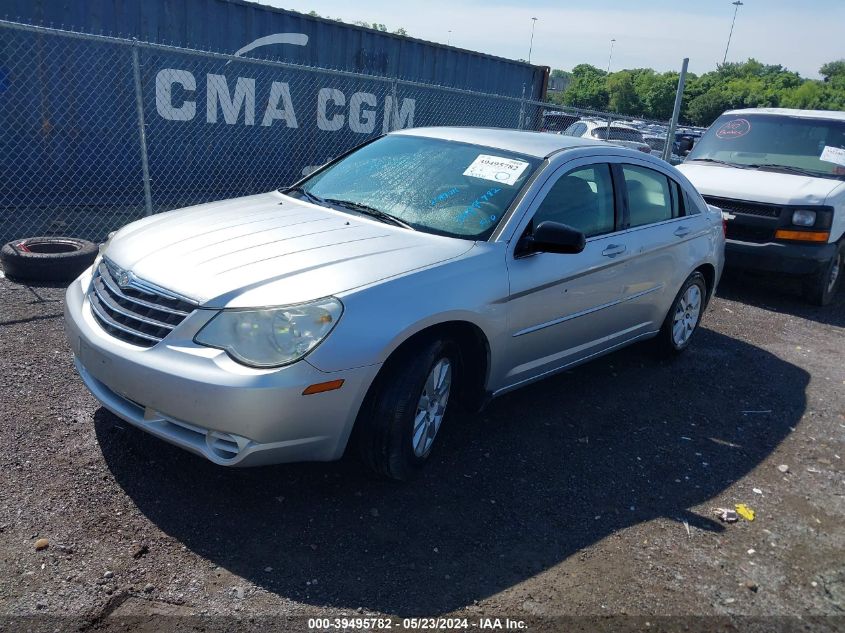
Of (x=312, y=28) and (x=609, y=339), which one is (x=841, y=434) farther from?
(x=312, y=28)

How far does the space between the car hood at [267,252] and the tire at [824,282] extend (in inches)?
222

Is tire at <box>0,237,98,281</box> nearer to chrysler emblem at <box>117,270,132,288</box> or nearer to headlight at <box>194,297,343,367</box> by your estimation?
chrysler emblem at <box>117,270,132,288</box>

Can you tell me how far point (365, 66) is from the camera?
1196cm

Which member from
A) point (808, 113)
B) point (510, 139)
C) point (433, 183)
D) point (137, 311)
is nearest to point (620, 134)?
point (808, 113)

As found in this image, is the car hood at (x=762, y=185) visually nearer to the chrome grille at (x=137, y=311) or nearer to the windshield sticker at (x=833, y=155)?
the windshield sticker at (x=833, y=155)

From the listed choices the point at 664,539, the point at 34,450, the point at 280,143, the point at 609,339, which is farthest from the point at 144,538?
the point at 280,143

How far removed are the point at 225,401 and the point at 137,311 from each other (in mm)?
695

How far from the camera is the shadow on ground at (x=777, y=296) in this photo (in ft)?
25.5

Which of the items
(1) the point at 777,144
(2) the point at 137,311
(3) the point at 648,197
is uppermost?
(1) the point at 777,144

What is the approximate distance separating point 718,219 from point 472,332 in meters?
3.25

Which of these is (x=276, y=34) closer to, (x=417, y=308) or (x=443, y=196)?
(x=443, y=196)

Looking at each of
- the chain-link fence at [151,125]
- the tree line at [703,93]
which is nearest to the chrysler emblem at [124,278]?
the chain-link fence at [151,125]

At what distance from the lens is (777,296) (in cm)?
835

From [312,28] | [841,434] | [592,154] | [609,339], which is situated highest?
[312,28]
